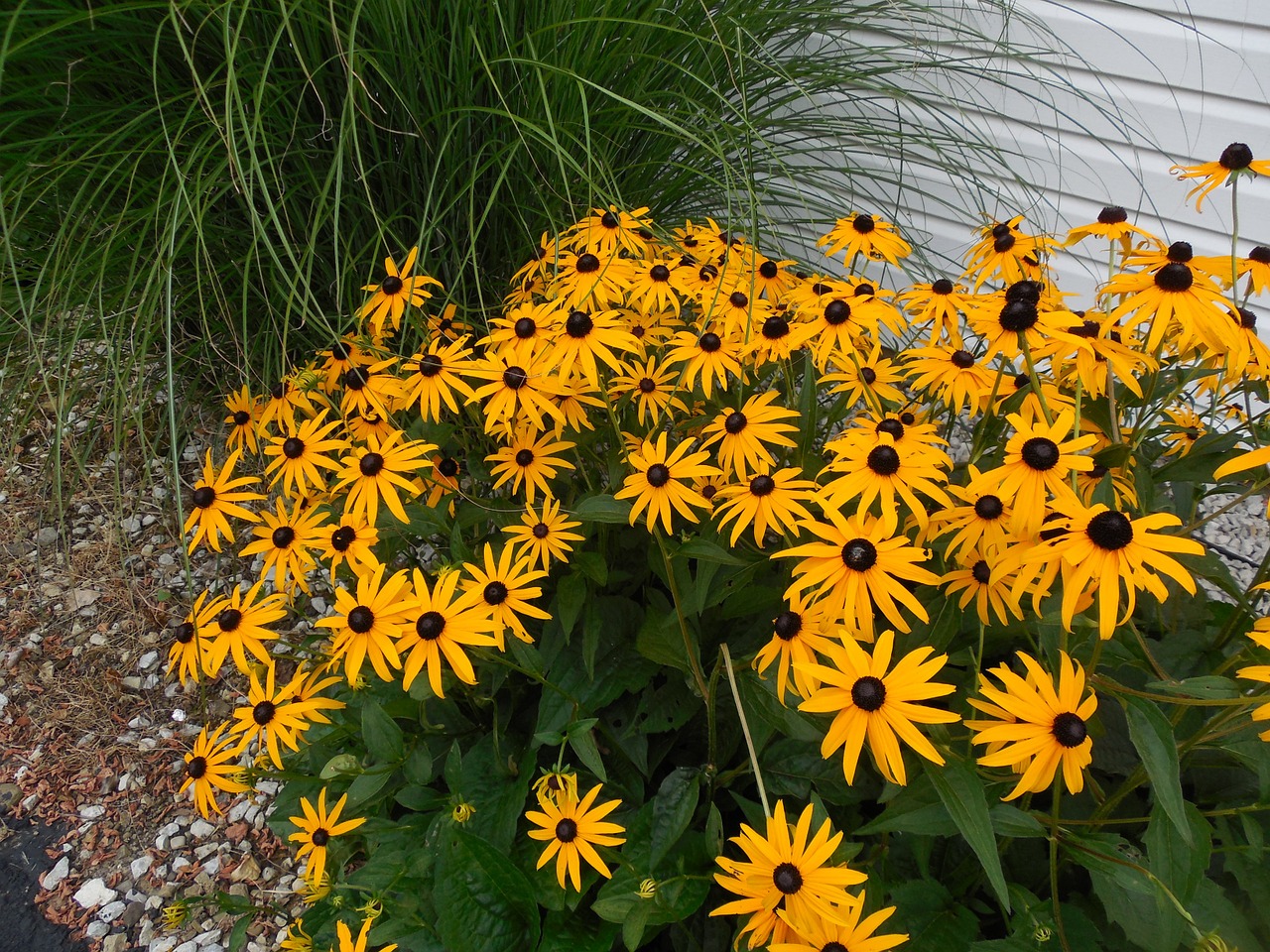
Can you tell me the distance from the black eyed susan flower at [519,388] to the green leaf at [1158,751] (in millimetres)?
661

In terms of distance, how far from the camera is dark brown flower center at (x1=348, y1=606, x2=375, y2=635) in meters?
0.89

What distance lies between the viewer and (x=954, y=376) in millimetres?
1041

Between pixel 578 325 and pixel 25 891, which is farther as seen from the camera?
pixel 25 891

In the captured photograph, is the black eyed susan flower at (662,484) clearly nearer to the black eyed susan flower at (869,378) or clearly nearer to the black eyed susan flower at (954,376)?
the black eyed susan flower at (869,378)

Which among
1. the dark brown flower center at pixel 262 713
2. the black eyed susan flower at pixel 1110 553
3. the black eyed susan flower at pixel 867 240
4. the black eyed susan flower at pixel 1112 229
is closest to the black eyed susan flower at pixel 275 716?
the dark brown flower center at pixel 262 713

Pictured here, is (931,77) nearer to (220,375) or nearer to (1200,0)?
(1200,0)

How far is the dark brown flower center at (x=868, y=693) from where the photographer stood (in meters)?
0.71

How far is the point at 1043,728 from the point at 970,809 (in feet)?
0.31

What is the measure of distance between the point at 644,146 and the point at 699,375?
99cm

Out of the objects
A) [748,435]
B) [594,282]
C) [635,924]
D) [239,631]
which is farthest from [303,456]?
[635,924]

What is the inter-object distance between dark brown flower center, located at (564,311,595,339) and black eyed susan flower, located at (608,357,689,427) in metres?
0.12

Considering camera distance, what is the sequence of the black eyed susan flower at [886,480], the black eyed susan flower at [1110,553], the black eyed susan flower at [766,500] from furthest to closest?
the black eyed susan flower at [766,500]
the black eyed susan flower at [886,480]
the black eyed susan flower at [1110,553]

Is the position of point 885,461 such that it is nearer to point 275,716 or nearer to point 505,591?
point 505,591

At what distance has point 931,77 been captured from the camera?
2420 millimetres
